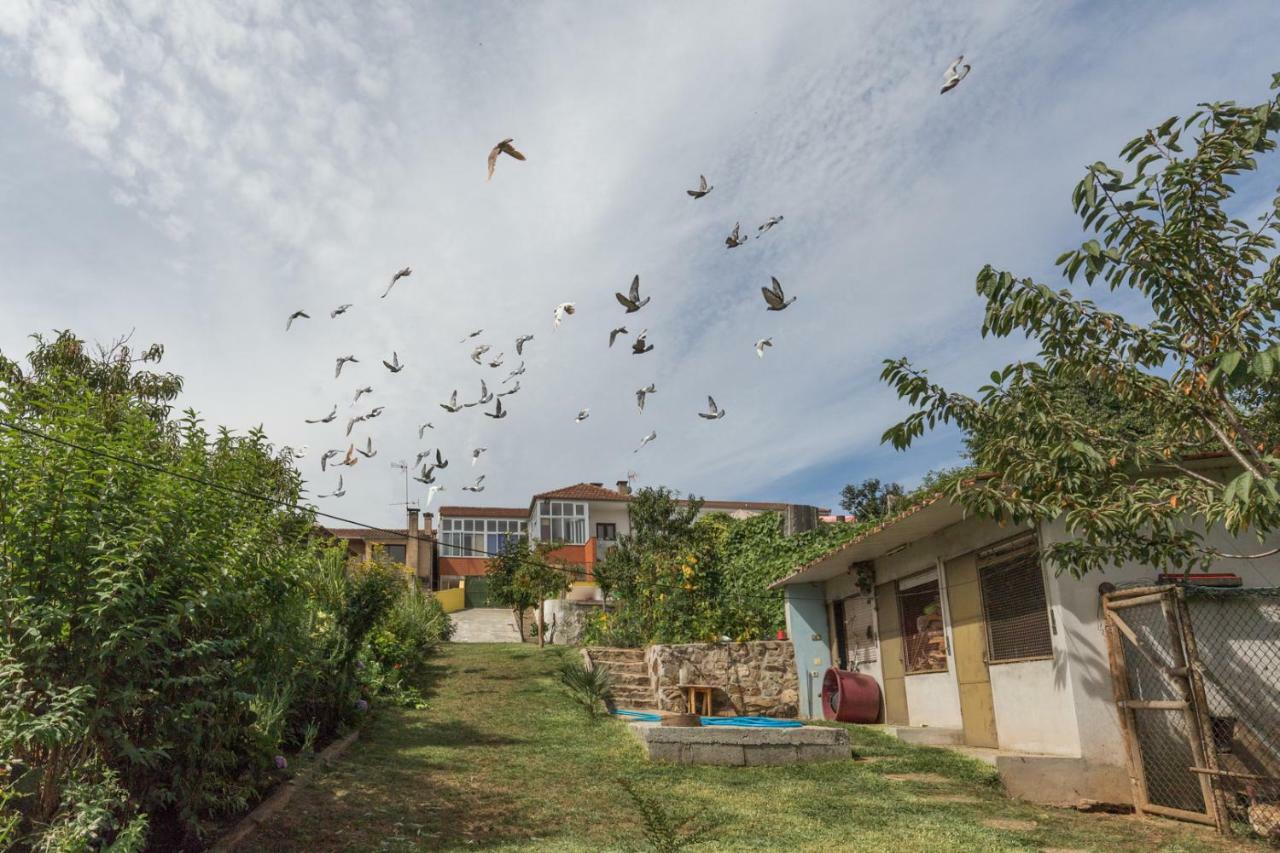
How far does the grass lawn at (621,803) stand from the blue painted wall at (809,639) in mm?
4283

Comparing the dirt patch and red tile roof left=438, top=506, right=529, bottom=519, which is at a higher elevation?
red tile roof left=438, top=506, right=529, bottom=519

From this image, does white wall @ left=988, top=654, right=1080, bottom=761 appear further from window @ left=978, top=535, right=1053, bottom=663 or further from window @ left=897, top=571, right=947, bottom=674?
window @ left=897, top=571, right=947, bottom=674

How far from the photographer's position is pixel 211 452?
622cm

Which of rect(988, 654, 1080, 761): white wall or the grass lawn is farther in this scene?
rect(988, 654, 1080, 761): white wall

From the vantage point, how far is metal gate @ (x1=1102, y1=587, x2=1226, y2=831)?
6.85 meters

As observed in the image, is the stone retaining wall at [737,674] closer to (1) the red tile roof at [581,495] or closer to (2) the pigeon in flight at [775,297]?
(2) the pigeon in flight at [775,297]

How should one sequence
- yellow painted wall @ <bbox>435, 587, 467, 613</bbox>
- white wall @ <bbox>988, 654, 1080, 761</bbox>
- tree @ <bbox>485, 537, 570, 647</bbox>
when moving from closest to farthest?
white wall @ <bbox>988, 654, 1080, 761</bbox> → tree @ <bbox>485, 537, 570, 647</bbox> → yellow painted wall @ <bbox>435, 587, 467, 613</bbox>

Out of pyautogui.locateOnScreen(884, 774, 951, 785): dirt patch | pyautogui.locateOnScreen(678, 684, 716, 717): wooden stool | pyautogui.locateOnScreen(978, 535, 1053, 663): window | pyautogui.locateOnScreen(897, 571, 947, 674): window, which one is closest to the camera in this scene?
pyautogui.locateOnScreen(884, 774, 951, 785): dirt patch

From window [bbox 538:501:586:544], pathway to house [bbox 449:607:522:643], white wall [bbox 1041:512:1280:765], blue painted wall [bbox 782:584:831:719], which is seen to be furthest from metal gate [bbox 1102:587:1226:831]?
window [bbox 538:501:586:544]

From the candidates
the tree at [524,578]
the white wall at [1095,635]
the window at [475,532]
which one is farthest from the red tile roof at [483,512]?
the white wall at [1095,635]

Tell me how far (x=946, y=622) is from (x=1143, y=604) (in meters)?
4.37

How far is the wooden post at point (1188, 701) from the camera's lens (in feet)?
22.2

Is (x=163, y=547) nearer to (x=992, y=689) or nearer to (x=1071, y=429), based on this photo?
(x=1071, y=429)

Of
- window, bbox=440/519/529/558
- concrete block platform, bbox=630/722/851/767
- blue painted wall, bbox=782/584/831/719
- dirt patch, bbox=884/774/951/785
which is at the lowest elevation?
dirt patch, bbox=884/774/951/785
